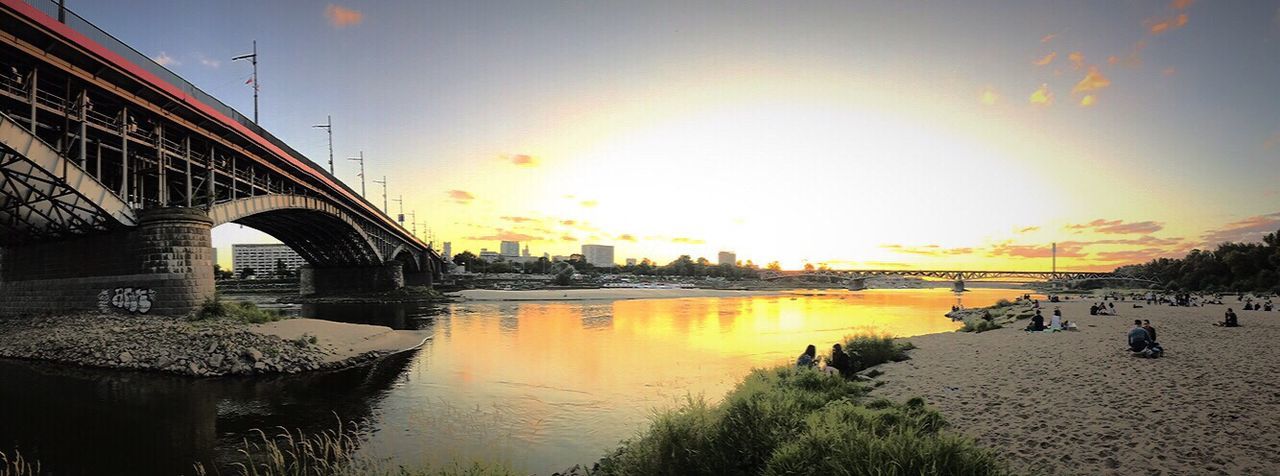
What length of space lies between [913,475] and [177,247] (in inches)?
1436

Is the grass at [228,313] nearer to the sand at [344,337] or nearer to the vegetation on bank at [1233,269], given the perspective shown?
the sand at [344,337]

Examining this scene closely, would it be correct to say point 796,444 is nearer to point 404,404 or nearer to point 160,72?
point 404,404

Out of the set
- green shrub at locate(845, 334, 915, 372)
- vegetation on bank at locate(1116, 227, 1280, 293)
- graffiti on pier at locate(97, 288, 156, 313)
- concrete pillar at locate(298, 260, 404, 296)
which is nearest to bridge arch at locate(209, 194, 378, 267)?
concrete pillar at locate(298, 260, 404, 296)

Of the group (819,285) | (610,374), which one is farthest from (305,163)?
(819,285)

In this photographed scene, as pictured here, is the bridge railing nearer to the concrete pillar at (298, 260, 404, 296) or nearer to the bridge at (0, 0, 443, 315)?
the bridge at (0, 0, 443, 315)

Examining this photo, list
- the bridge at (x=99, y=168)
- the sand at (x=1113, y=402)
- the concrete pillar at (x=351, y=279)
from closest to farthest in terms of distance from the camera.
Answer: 1. the sand at (x=1113, y=402)
2. the bridge at (x=99, y=168)
3. the concrete pillar at (x=351, y=279)

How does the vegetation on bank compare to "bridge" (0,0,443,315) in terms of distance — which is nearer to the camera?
"bridge" (0,0,443,315)

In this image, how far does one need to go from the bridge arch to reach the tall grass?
3661cm

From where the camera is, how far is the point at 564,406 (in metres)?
17.9

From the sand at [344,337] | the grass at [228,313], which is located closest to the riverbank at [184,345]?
the sand at [344,337]

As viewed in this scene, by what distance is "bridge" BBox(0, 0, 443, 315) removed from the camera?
24.9 m

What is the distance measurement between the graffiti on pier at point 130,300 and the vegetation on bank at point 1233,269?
10246 centimetres

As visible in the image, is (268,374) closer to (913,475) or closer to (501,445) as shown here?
(501,445)

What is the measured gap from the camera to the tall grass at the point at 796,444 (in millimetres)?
7242
